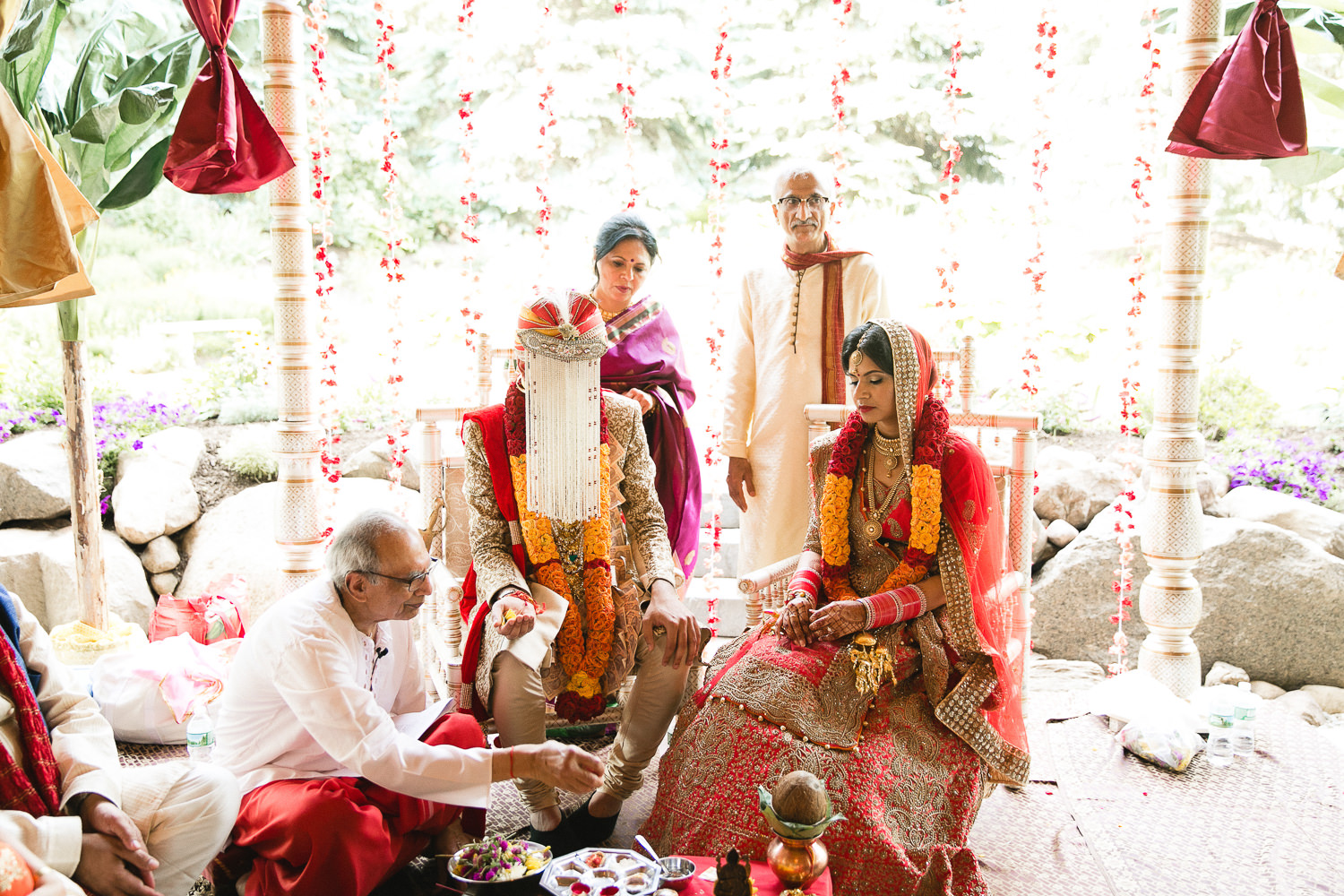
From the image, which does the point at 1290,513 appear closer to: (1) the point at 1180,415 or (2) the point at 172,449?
(1) the point at 1180,415

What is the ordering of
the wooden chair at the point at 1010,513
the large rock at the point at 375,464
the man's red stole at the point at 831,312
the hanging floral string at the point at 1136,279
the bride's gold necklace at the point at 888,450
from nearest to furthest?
the bride's gold necklace at the point at 888,450
the wooden chair at the point at 1010,513
the man's red stole at the point at 831,312
the hanging floral string at the point at 1136,279
the large rock at the point at 375,464

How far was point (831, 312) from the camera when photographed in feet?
12.0

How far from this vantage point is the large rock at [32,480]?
532 centimetres

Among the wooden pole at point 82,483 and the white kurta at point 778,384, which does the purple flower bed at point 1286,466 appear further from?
the wooden pole at point 82,483

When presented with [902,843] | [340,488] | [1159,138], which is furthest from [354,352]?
[902,843]

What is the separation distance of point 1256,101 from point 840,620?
94.8 inches

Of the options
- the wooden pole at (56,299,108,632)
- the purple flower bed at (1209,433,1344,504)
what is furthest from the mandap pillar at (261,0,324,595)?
the purple flower bed at (1209,433,1344,504)

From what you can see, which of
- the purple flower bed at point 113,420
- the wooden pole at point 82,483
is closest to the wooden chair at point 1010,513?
the wooden pole at point 82,483

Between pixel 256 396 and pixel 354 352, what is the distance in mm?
1489

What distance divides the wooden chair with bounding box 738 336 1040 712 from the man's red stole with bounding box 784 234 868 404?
0.19m

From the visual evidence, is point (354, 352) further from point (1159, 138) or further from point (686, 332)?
point (1159, 138)

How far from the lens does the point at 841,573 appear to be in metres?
2.89

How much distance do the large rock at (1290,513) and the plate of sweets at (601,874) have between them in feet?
15.2

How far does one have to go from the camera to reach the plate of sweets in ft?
6.45
